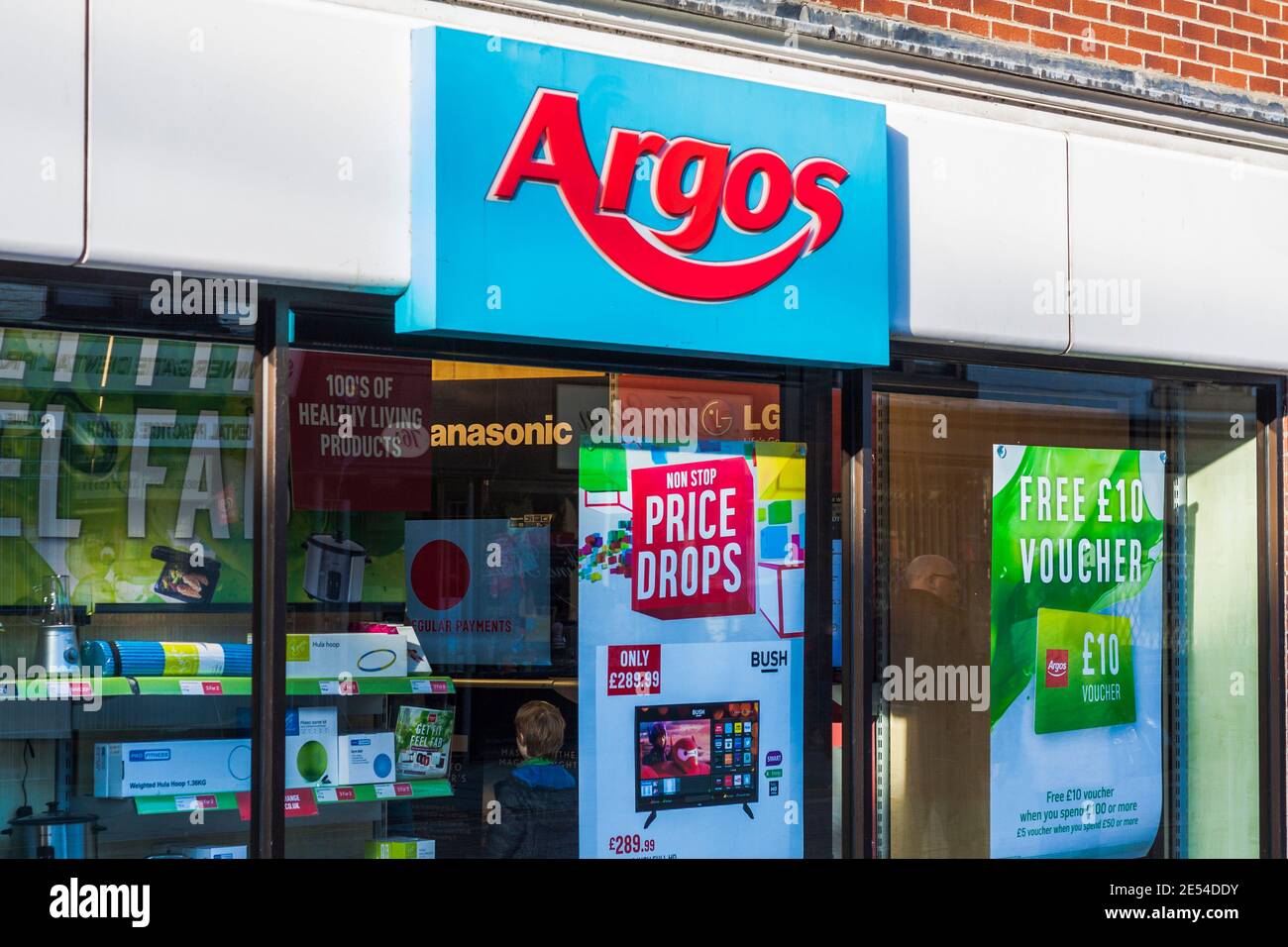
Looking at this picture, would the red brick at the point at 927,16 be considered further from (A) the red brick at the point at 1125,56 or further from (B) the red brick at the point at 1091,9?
(A) the red brick at the point at 1125,56

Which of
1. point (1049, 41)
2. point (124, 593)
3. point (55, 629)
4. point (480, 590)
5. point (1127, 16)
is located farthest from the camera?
point (1127, 16)

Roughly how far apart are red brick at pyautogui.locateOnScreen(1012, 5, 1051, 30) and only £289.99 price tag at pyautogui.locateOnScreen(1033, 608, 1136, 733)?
272 centimetres

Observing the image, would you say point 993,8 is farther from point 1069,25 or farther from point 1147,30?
point 1147,30

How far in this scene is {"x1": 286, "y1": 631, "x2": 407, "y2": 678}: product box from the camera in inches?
201

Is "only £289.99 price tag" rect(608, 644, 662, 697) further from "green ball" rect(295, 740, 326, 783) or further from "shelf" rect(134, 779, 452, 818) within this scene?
"green ball" rect(295, 740, 326, 783)

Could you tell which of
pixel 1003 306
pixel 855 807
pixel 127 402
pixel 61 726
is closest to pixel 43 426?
pixel 127 402

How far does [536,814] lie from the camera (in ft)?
17.9

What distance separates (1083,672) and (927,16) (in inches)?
124

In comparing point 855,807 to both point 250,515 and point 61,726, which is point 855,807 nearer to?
point 250,515

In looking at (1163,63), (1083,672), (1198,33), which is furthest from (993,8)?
(1083,672)

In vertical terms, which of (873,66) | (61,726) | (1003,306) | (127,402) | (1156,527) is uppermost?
(873,66)

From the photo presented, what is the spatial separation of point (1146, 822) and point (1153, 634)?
0.92 meters

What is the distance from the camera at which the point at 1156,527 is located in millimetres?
6973

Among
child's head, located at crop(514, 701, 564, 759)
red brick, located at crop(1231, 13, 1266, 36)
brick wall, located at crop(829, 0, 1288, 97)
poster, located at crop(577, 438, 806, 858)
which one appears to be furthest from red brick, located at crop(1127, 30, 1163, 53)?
child's head, located at crop(514, 701, 564, 759)
